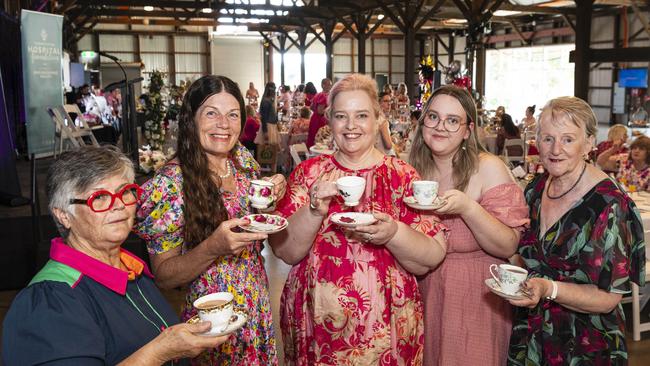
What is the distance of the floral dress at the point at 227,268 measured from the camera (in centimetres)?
171

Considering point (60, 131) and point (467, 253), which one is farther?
point (60, 131)

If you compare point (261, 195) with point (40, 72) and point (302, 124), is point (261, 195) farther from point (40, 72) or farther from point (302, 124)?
point (302, 124)

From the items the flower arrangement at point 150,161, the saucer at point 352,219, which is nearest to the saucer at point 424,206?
the saucer at point 352,219

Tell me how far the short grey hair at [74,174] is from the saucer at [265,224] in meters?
0.39

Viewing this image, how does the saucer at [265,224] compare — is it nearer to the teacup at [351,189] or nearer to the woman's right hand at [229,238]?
the woman's right hand at [229,238]

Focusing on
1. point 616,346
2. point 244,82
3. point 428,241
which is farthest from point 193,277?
point 244,82

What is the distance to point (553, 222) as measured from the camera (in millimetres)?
1898

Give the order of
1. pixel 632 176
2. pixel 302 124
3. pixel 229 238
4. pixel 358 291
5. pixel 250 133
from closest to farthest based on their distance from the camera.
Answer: pixel 229 238 → pixel 358 291 → pixel 632 176 → pixel 250 133 → pixel 302 124

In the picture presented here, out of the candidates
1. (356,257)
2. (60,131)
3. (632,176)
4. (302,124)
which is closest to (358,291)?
(356,257)

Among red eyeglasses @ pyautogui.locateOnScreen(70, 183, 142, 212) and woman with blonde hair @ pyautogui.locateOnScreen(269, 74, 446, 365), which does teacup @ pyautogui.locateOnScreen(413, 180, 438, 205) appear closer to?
woman with blonde hair @ pyautogui.locateOnScreen(269, 74, 446, 365)

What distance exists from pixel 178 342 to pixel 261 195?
2.01ft

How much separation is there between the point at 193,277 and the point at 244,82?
86.6 ft

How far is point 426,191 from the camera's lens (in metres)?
1.73

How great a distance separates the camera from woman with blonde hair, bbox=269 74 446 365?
5.83 feet
